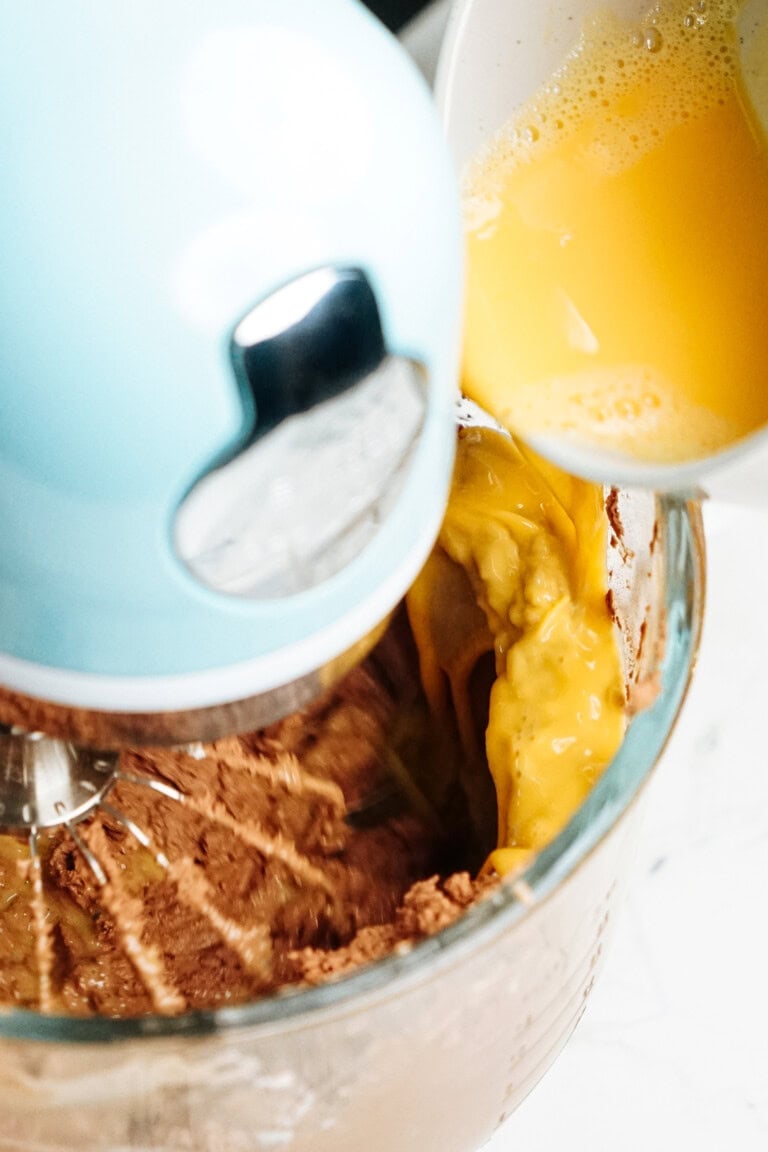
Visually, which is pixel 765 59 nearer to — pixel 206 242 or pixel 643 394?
pixel 643 394

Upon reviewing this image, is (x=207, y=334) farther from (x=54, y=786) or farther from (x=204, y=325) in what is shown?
(x=54, y=786)

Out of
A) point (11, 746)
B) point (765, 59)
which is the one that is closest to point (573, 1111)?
point (11, 746)

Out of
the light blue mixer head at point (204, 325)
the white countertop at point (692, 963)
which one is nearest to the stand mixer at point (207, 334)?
the light blue mixer head at point (204, 325)

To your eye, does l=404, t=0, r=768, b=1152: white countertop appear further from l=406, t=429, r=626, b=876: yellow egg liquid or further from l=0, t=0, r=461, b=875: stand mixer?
l=0, t=0, r=461, b=875: stand mixer

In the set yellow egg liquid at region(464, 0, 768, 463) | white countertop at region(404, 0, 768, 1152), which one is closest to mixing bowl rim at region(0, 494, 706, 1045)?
yellow egg liquid at region(464, 0, 768, 463)

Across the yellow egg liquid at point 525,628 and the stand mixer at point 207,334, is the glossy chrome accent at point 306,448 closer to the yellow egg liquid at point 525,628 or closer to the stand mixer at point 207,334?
the stand mixer at point 207,334

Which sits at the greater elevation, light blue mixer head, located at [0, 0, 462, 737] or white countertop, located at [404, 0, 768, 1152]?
light blue mixer head, located at [0, 0, 462, 737]
